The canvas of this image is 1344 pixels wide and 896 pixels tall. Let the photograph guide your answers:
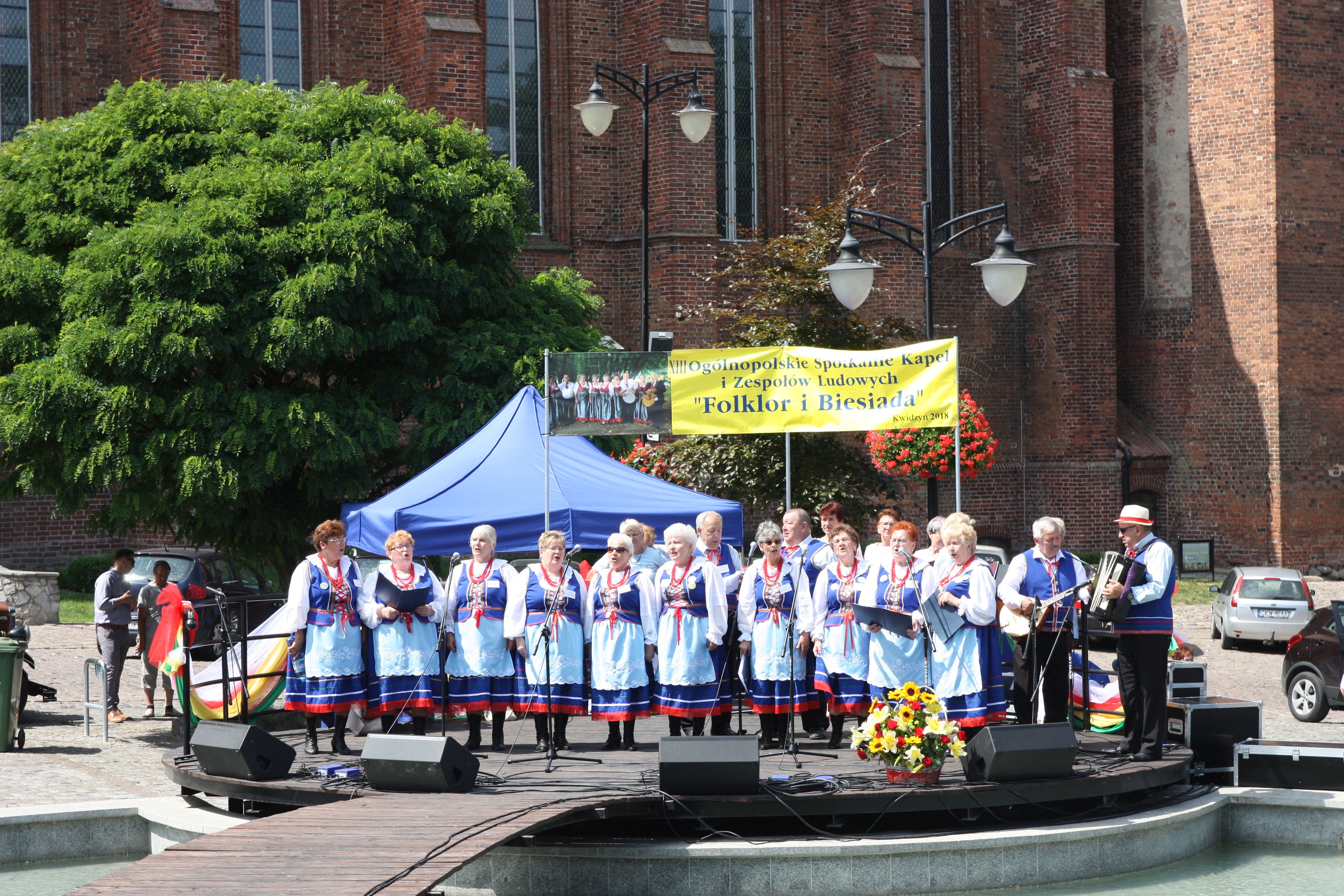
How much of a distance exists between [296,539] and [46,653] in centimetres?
407

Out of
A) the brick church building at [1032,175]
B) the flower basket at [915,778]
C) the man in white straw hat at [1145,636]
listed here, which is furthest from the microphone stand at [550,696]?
the brick church building at [1032,175]

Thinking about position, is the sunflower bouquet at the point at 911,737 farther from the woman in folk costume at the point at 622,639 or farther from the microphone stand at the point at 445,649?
the microphone stand at the point at 445,649

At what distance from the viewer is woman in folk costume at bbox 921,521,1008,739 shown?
32.6 feet

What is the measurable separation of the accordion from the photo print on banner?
3.81 m

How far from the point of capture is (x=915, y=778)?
30.3ft

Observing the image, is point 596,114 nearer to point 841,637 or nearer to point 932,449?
point 932,449

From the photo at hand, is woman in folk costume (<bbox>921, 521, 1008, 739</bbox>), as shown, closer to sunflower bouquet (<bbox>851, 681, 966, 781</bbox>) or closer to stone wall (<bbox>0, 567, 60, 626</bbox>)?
sunflower bouquet (<bbox>851, 681, 966, 781</bbox>)

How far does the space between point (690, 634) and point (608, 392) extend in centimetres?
256

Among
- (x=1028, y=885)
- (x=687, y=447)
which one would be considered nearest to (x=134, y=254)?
(x=687, y=447)

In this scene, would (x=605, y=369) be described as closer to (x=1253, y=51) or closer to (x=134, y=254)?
(x=134, y=254)

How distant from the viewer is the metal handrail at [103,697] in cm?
1279

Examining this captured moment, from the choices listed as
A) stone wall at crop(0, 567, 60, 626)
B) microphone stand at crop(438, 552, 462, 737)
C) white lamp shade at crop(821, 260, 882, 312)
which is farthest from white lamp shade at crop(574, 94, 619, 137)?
stone wall at crop(0, 567, 60, 626)

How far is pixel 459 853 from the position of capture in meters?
7.60

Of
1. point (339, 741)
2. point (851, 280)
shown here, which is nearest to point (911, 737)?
point (339, 741)
